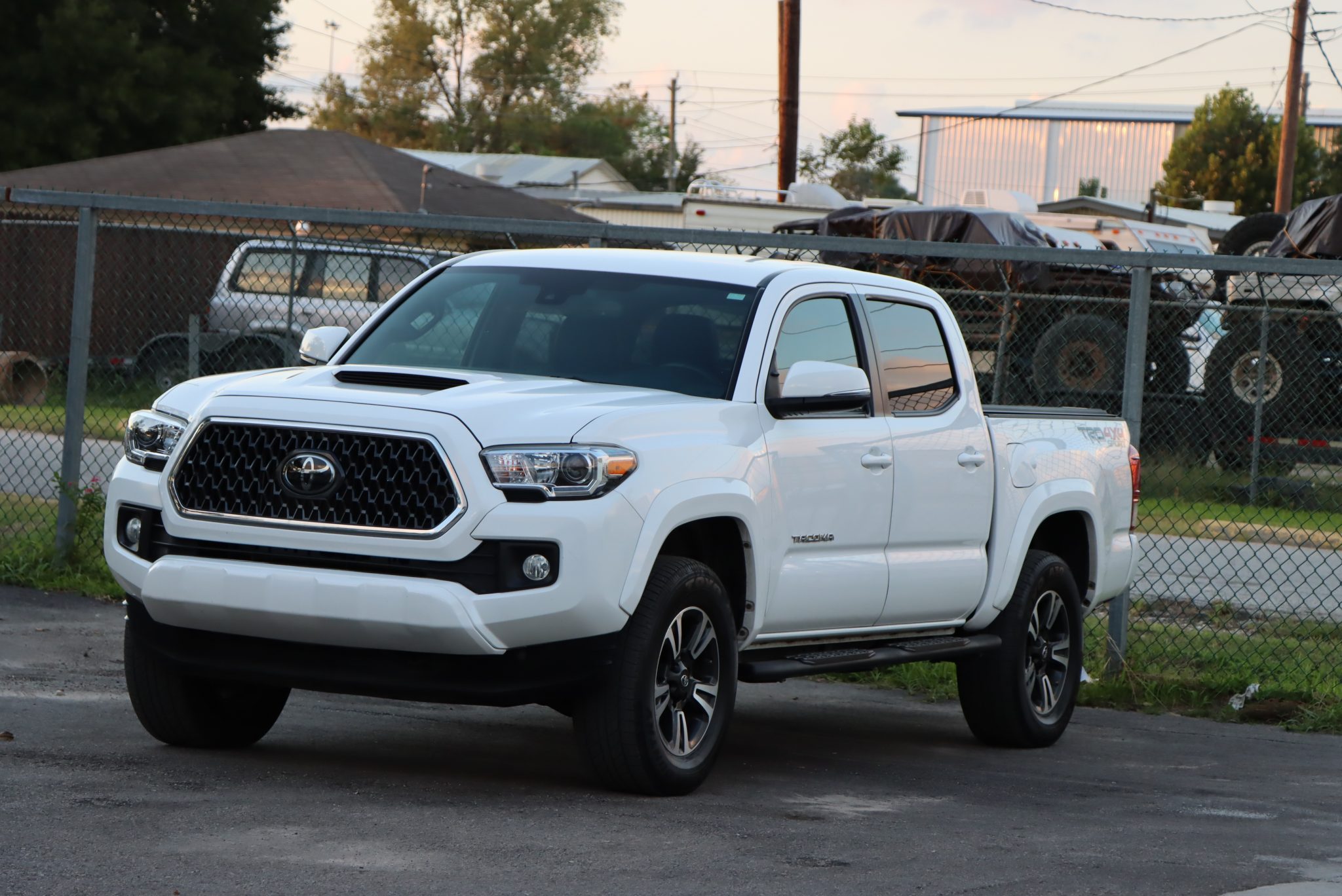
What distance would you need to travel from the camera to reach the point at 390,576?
5285 millimetres

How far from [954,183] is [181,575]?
7509 cm

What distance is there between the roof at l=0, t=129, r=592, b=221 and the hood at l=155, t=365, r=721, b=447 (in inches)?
883

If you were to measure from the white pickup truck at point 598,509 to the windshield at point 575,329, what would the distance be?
12 mm

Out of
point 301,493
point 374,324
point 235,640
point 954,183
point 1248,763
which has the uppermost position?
point 954,183

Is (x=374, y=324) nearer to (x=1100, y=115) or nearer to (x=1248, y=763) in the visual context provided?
(x=1248, y=763)

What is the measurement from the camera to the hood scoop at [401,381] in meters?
5.76

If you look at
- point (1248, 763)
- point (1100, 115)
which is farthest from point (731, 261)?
point (1100, 115)

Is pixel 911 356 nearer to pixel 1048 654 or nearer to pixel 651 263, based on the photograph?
pixel 651 263

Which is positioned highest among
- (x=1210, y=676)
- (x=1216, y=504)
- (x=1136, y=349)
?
(x=1136, y=349)

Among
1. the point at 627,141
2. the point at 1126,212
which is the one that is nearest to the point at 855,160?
the point at 627,141

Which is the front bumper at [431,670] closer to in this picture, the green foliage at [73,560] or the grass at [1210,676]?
the grass at [1210,676]

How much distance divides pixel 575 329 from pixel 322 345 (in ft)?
3.12

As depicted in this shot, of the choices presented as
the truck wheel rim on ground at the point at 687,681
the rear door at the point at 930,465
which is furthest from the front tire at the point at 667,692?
the rear door at the point at 930,465

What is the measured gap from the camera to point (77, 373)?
9828mm
